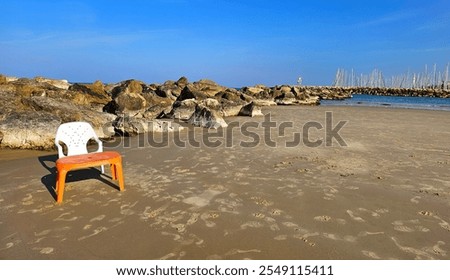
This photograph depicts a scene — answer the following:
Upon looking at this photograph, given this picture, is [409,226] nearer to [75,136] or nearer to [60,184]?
[60,184]

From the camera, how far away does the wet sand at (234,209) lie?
346cm

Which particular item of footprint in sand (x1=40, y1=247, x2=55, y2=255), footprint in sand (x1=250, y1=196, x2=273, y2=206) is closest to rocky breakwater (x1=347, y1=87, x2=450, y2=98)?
footprint in sand (x1=250, y1=196, x2=273, y2=206)

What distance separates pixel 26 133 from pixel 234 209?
7.17 metres

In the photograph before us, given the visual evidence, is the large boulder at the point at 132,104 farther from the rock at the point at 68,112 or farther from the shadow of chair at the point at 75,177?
the shadow of chair at the point at 75,177

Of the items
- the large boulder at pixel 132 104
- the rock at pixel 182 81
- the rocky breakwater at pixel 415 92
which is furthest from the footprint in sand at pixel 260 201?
the rocky breakwater at pixel 415 92

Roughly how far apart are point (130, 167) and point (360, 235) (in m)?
5.17

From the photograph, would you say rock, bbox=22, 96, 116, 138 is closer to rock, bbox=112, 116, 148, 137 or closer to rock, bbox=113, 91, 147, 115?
rock, bbox=112, 116, 148, 137

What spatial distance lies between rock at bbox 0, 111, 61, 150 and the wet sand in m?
0.59

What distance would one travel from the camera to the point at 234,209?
459cm

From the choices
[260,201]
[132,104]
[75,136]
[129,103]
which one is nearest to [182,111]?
[132,104]

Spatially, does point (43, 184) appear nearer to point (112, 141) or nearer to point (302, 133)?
point (112, 141)

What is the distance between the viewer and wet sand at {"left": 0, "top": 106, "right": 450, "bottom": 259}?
11.3 feet
